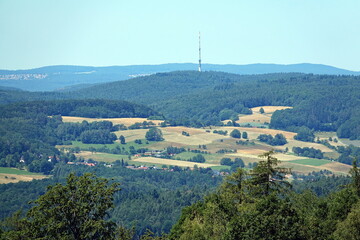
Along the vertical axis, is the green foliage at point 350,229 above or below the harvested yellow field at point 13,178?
above

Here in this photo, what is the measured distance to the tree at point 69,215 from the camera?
52.4m

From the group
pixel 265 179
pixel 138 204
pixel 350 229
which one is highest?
pixel 265 179

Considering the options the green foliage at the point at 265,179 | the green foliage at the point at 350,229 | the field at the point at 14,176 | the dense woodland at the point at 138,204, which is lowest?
the field at the point at 14,176

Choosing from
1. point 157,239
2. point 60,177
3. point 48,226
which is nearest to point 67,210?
point 48,226

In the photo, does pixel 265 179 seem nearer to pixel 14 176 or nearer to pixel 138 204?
pixel 138 204

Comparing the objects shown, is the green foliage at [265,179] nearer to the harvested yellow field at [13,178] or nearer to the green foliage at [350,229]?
the green foliage at [350,229]

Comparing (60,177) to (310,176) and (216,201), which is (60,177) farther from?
(216,201)

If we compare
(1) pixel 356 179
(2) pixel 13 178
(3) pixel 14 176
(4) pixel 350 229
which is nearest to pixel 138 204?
(2) pixel 13 178

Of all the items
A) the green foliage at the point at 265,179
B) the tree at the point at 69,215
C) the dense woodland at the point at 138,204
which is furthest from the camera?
the dense woodland at the point at 138,204

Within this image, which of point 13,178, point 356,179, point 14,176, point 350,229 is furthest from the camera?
point 14,176

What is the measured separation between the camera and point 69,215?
53.2 meters

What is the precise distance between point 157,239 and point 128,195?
106432 mm

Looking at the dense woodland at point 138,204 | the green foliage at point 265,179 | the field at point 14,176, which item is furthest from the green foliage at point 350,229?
the field at point 14,176

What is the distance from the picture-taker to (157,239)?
59000 mm
